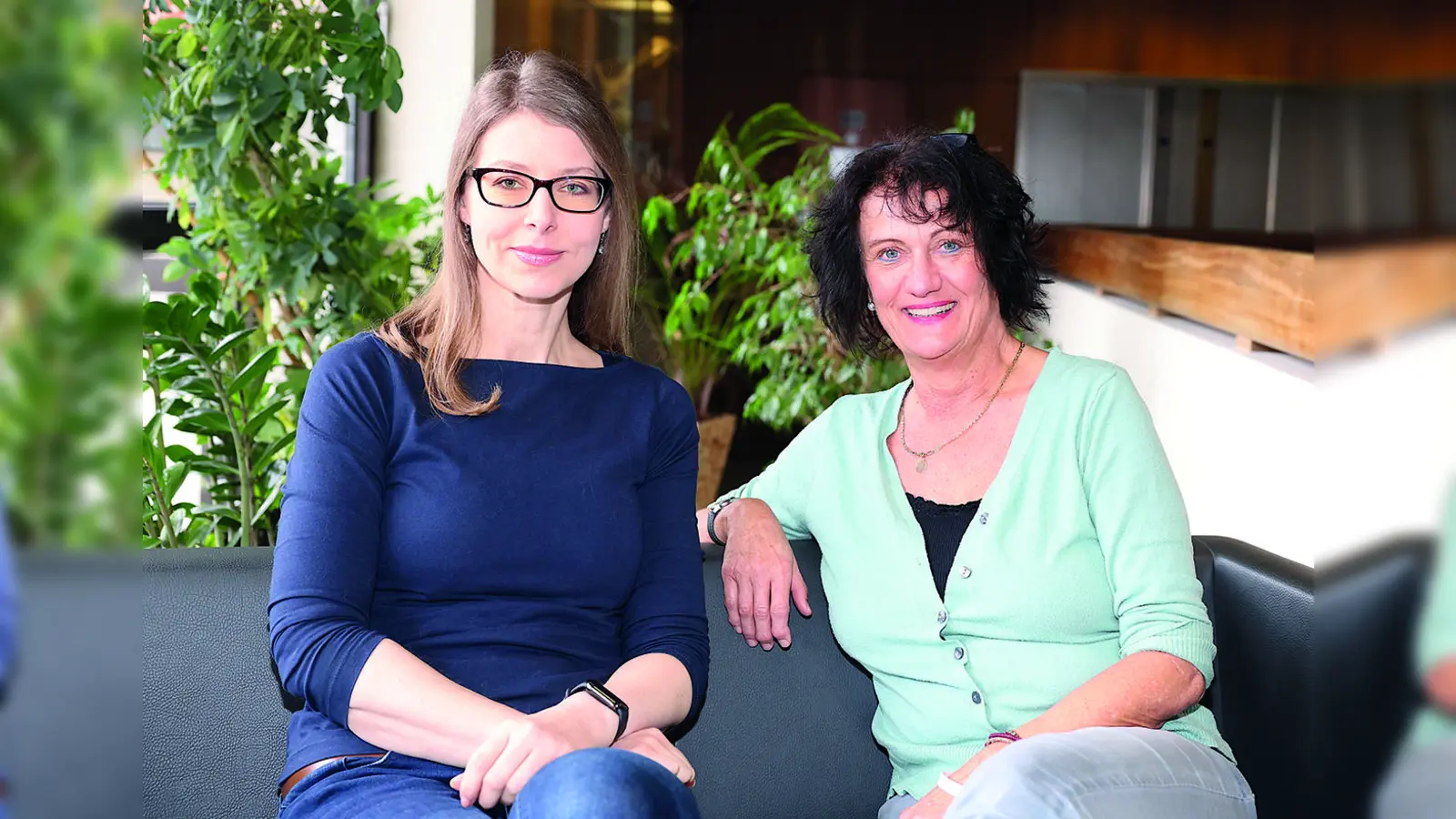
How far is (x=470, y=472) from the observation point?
150cm

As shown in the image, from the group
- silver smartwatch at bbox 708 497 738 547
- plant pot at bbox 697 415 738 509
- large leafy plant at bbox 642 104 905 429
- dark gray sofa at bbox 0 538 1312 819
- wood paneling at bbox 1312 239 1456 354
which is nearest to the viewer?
wood paneling at bbox 1312 239 1456 354

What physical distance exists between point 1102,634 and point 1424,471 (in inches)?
55.7

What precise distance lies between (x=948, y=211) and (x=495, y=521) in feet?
2.41

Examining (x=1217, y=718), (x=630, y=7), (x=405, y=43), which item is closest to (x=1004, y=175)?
(x=1217, y=718)

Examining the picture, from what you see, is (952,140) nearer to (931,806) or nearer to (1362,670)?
(931,806)

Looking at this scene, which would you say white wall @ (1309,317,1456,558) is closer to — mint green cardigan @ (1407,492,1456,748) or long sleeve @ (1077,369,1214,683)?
mint green cardigan @ (1407,492,1456,748)

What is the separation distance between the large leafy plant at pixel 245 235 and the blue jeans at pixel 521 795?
0.90 m

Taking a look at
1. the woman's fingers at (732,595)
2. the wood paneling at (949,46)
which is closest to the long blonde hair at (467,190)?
the woman's fingers at (732,595)

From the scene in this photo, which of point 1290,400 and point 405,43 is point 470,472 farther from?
point 405,43

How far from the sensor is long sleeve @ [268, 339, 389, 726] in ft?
4.42

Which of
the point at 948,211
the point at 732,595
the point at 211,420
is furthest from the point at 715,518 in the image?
the point at 211,420

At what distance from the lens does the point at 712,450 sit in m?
4.30

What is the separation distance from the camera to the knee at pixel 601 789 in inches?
43.4

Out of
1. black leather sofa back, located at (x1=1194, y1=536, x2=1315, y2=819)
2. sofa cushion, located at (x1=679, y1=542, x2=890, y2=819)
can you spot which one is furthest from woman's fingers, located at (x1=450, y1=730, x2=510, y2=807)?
black leather sofa back, located at (x1=1194, y1=536, x2=1315, y2=819)
